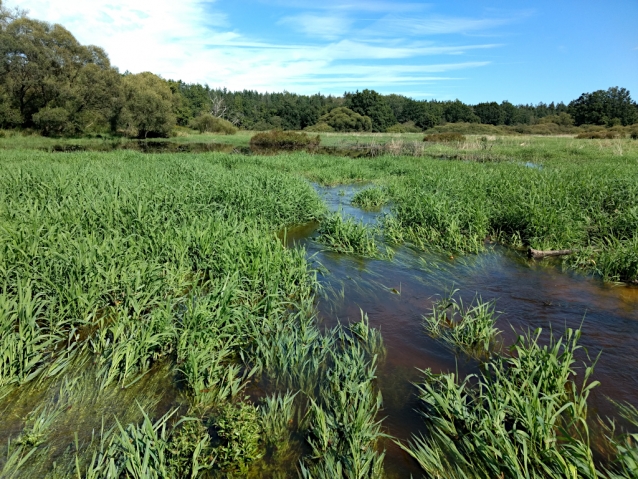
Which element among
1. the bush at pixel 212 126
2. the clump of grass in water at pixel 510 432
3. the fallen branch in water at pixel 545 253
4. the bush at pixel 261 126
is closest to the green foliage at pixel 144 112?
the bush at pixel 212 126

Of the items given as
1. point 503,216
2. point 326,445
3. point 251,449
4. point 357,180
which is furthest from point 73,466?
point 357,180

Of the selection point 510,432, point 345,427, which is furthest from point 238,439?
point 510,432

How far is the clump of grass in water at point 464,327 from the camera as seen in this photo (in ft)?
15.2

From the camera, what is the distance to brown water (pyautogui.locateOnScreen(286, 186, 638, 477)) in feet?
12.5

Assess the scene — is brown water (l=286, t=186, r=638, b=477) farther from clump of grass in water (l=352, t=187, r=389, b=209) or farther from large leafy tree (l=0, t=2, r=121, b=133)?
large leafy tree (l=0, t=2, r=121, b=133)

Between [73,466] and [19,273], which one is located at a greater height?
[19,273]

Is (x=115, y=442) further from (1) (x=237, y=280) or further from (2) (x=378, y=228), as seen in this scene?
(2) (x=378, y=228)

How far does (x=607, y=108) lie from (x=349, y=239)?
10019cm

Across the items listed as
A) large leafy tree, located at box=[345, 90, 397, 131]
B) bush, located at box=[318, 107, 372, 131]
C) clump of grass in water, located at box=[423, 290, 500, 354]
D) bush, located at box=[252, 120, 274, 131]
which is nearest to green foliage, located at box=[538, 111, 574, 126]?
large leafy tree, located at box=[345, 90, 397, 131]

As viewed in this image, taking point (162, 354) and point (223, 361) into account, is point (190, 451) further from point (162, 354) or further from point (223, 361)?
point (162, 354)

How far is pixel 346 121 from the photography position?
283 ft

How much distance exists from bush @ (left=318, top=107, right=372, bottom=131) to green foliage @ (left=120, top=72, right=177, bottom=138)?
44.7 meters

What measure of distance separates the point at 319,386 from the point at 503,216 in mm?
7677

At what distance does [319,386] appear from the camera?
381 centimetres
